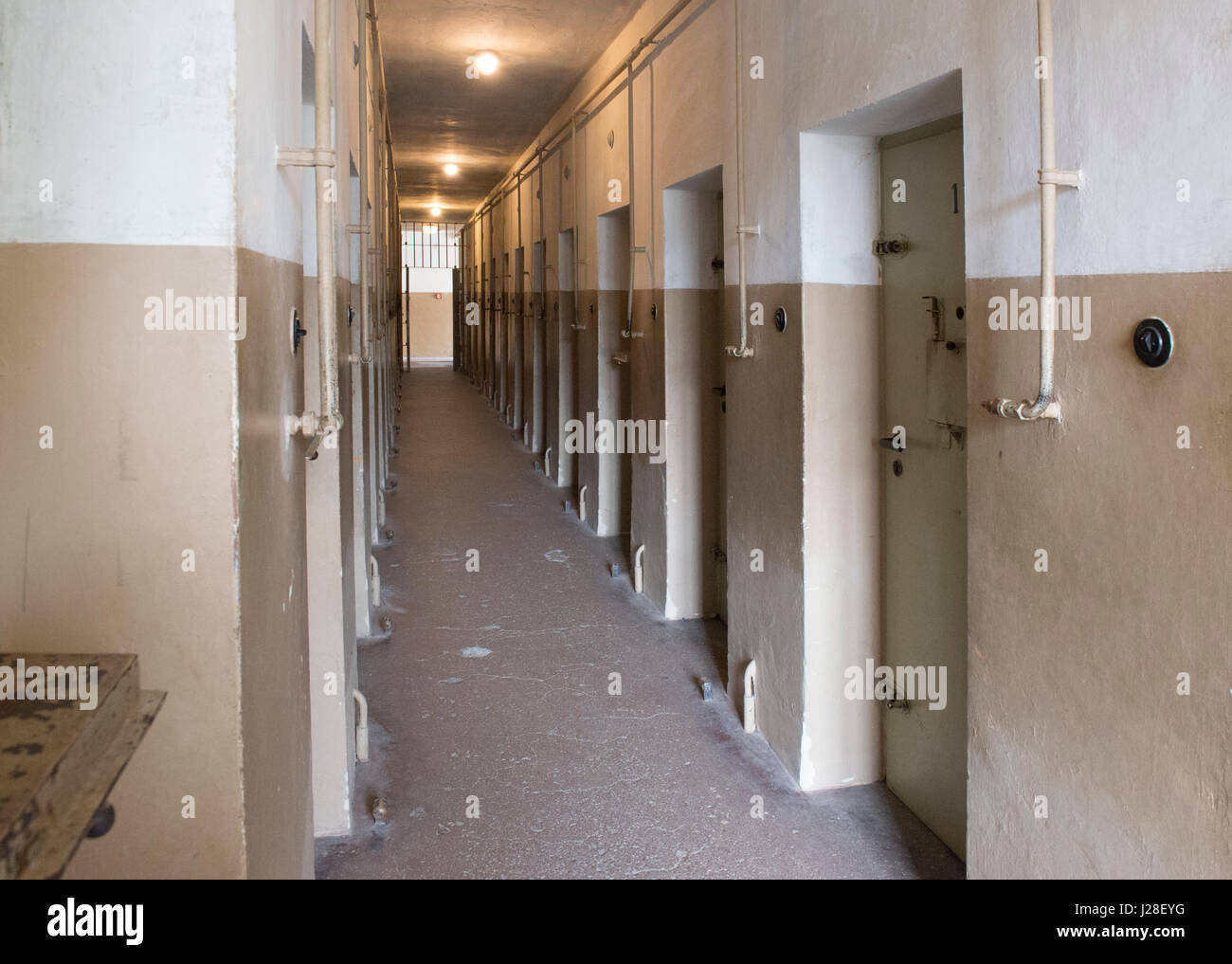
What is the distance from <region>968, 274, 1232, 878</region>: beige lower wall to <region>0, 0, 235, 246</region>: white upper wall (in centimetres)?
165

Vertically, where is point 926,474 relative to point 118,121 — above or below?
below

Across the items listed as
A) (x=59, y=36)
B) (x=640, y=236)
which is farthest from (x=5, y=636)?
(x=640, y=236)

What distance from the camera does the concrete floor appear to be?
301 centimetres

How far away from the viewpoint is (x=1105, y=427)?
77.4 inches

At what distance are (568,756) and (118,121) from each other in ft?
8.85

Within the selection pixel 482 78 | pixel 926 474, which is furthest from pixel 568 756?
pixel 482 78

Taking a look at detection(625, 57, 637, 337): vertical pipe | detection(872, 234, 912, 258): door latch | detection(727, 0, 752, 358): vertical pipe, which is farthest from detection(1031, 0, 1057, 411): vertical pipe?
detection(625, 57, 637, 337): vertical pipe

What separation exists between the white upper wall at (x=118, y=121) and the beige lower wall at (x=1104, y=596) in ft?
5.40

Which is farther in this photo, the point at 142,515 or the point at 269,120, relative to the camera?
Answer: the point at 269,120

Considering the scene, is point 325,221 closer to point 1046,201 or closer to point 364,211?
point 1046,201

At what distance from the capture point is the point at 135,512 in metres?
1.60

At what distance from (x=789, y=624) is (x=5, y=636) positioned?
254cm

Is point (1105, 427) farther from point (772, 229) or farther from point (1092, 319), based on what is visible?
point (772, 229)
